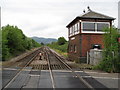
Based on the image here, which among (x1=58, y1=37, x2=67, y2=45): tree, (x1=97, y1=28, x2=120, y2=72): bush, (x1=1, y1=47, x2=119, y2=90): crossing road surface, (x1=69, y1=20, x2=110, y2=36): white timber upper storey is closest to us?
(x1=1, y1=47, x2=119, y2=90): crossing road surface

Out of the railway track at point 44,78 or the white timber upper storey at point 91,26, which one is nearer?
the railway track at point 44,78

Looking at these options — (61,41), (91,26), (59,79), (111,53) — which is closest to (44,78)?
(59,79)

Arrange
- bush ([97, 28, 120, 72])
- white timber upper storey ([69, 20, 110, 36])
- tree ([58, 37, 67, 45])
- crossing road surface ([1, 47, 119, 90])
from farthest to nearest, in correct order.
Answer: tree ([58, 37, 67, 45])
white timber upper storey ([69, 20, 110, 36])
bush ([97, 28, 120, 72])
crossing road surface ([1, 47, 119, 90])

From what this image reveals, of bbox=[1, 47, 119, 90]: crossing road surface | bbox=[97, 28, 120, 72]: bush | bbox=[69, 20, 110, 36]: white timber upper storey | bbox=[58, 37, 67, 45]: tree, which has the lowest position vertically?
bbox=[1, 47, 119, 90]: crossing road surface

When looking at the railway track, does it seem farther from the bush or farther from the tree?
the tree

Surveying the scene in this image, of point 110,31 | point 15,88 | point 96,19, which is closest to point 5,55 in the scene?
point 96,19

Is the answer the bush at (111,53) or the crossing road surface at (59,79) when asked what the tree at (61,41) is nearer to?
the bush at (111,53)

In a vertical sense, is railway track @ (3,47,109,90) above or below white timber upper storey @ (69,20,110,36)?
below

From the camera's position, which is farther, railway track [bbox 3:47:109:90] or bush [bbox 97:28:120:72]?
bush [bbox 97:28:120:72]

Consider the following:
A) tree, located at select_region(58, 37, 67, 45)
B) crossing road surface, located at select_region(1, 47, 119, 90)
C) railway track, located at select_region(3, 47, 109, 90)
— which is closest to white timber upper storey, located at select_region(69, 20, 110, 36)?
railway track, located at select_region(3, 47, 109, 90)

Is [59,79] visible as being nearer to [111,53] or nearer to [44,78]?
[44,78]

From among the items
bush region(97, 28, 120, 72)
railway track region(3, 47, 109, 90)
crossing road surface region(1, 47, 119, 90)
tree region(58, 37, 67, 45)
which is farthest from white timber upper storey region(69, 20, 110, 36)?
tree region(58, 37, 67, 45)

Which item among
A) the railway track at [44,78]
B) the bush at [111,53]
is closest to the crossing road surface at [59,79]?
the railway track at [44,78]

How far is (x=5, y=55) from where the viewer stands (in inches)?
1209
